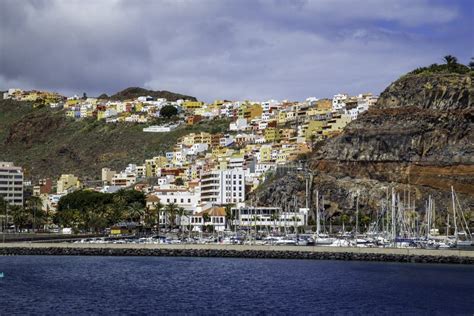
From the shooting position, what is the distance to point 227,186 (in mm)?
182750

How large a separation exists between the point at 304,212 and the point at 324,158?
12866mm

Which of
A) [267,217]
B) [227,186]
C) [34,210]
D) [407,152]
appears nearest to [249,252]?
[267,217]

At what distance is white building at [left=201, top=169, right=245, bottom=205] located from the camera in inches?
7180

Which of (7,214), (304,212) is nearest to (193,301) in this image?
(304,212)

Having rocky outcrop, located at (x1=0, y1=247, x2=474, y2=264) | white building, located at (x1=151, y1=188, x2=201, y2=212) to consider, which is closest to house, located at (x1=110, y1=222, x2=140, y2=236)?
white building, located at (x1=151, y1=188, x2=201, y2=212)

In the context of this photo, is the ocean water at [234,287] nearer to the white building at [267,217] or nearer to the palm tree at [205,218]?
the white building at [267,217]

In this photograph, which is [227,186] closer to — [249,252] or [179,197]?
[179,197]

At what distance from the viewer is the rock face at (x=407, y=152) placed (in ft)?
489

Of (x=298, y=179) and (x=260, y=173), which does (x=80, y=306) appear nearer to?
(x=298, y=179)

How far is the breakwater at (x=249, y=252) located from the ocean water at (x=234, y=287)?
2521 mm

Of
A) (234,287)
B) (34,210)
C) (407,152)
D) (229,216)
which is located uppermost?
(407,152)

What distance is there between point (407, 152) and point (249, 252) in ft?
179

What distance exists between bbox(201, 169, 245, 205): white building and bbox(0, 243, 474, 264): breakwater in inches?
2638

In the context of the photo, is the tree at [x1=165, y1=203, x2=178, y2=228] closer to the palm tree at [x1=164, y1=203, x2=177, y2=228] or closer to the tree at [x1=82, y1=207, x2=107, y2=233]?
the palm tree at [x1=164, y1=203, x2=177, y2=228]
